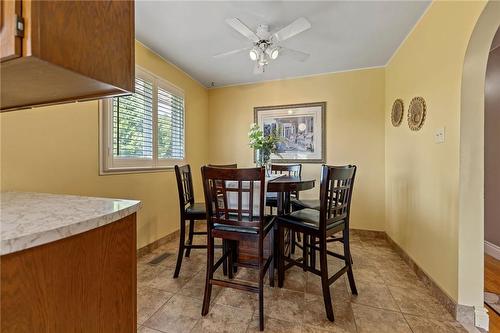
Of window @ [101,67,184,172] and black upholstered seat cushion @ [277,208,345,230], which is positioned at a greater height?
window @ [101,67,184,172]

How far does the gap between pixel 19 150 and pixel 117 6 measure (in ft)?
4.39

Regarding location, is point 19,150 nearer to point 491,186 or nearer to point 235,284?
point 235,284

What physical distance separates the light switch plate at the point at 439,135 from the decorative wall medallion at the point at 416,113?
299 millimetres

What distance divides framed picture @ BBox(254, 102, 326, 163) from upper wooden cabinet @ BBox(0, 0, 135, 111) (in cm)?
285

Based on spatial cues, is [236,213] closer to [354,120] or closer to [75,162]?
[75,162]

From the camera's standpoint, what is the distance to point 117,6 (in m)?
0.78

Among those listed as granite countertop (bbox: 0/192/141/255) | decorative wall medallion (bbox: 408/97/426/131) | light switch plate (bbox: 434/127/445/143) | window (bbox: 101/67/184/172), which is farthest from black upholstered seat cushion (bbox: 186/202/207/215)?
decorative wall medallion (bbox: 408/97/426/131)

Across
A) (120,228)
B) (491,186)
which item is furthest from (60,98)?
(491,186)

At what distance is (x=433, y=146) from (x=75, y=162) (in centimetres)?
304

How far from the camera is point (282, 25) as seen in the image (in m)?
2.13

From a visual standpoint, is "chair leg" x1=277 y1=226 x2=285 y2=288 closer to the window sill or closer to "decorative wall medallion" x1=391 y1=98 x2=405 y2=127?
the window sill

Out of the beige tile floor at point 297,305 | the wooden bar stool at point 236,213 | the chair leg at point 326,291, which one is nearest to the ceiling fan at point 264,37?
the wooden bar stool at point 236,213

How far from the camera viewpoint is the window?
7.04 ft

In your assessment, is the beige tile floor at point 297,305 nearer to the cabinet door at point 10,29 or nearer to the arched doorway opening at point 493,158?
the arched doorway opening at point 493,158
